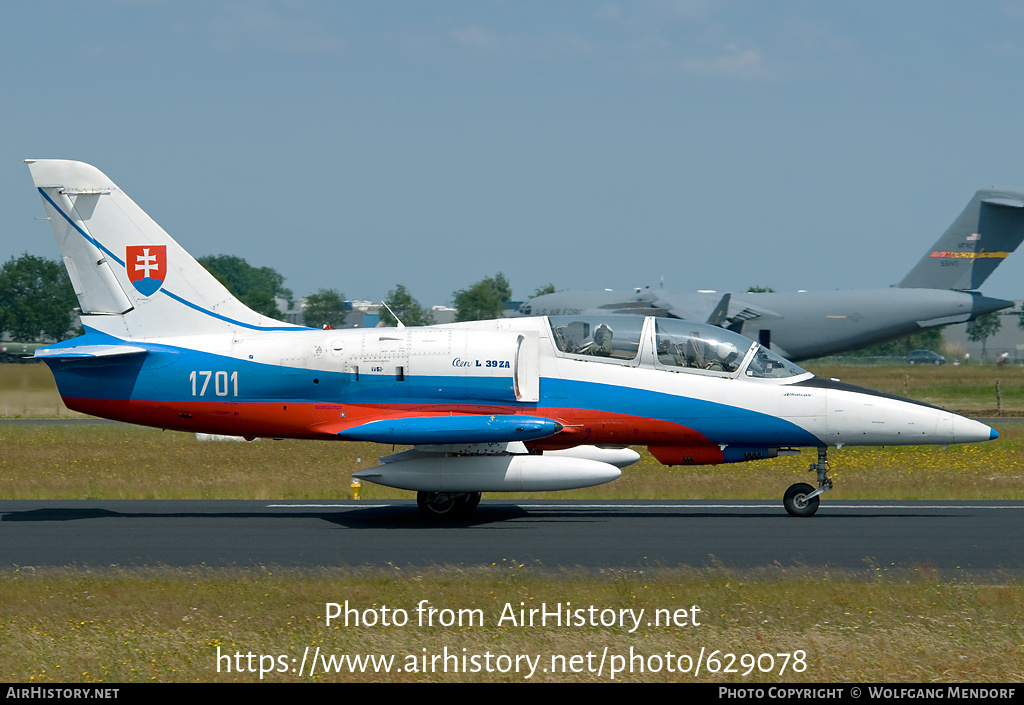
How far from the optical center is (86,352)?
15555 mm

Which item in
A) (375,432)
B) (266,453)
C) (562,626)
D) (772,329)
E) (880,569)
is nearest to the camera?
(562,626)

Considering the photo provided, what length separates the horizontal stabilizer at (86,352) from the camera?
15469mm

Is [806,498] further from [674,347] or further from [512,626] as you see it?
[512,626]

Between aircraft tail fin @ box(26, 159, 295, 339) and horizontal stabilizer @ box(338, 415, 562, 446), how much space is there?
278 cm

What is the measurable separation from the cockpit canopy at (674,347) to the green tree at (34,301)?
250 ft

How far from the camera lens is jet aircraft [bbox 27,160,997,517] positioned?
14.8 m

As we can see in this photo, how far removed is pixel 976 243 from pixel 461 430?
35516 mm

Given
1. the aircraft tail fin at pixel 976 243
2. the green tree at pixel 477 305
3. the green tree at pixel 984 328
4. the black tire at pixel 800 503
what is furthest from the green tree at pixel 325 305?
the green tree at pixel 984 328

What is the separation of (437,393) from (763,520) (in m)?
4.87

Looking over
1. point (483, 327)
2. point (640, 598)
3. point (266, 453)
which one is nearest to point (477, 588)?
point (640, 598)

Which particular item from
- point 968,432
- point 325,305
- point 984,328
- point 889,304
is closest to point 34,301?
point 325,305

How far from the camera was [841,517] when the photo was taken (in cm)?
1541

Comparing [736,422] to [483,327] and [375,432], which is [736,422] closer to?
[483,327]

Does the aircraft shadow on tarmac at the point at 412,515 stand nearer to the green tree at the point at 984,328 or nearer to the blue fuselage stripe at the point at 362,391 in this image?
the blue fuselage stripe at the point at 362,391
